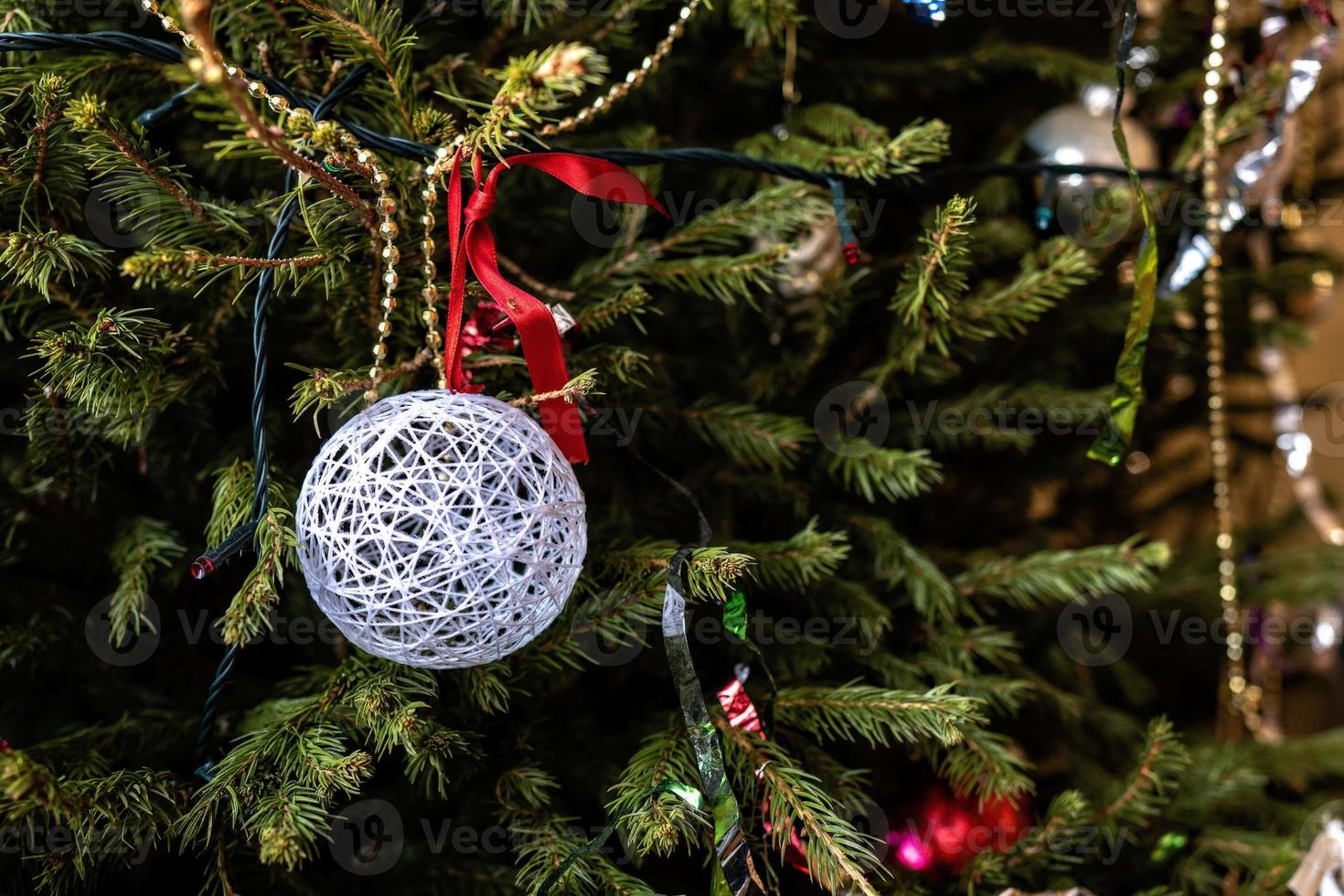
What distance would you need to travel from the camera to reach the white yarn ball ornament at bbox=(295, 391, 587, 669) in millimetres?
421

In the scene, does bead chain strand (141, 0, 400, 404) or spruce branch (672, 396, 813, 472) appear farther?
spruce branch (672, 396, 813, 472)

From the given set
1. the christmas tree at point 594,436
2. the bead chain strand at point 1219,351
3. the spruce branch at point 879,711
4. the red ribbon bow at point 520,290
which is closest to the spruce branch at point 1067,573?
the christmas tree at point 594,436

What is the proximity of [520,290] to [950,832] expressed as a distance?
0.57 meters

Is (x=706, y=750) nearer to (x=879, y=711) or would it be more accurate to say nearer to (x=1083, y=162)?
(x=879, y=711)

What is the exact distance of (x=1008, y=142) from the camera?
881mm

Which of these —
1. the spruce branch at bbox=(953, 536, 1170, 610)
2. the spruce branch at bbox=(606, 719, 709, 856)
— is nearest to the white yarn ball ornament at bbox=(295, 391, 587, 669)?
the spruce branch at bbox=(606, 719, 709, 856)

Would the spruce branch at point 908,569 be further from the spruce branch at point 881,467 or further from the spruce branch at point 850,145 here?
the spruce branch at point 850,145

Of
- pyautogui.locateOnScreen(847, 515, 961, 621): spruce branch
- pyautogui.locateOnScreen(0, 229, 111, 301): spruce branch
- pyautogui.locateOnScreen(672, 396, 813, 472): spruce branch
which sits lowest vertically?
pyautogui.locateOnScreen(847, 515, 961, 621): spruce branch

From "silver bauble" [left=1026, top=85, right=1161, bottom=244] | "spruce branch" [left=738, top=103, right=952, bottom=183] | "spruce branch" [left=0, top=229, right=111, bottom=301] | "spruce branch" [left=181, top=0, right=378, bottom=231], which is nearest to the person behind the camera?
"spruce branch" [left=181, top=0, right=378, bottom=231]

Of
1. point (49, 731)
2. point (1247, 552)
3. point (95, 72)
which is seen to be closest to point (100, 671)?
point (49, 731)

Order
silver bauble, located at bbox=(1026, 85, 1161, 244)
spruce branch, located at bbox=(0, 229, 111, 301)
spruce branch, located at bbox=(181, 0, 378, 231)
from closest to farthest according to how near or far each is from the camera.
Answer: spruce branch, located at bbox=(181, 0, 378, 231)
spruce branch, located at bbox=(0, 229, 111, 301)
silver bauble, located at bbox=(1026, 85, 1161, 244)

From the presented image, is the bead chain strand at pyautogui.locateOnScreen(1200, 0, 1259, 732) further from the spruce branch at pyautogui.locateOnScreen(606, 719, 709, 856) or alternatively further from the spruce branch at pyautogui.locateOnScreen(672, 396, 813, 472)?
the spruce branch at pyautogui.locateOnScreen(606, 719, 709, 856)

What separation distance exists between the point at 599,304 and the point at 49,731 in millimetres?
441

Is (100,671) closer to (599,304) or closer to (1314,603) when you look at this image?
(599,304)
